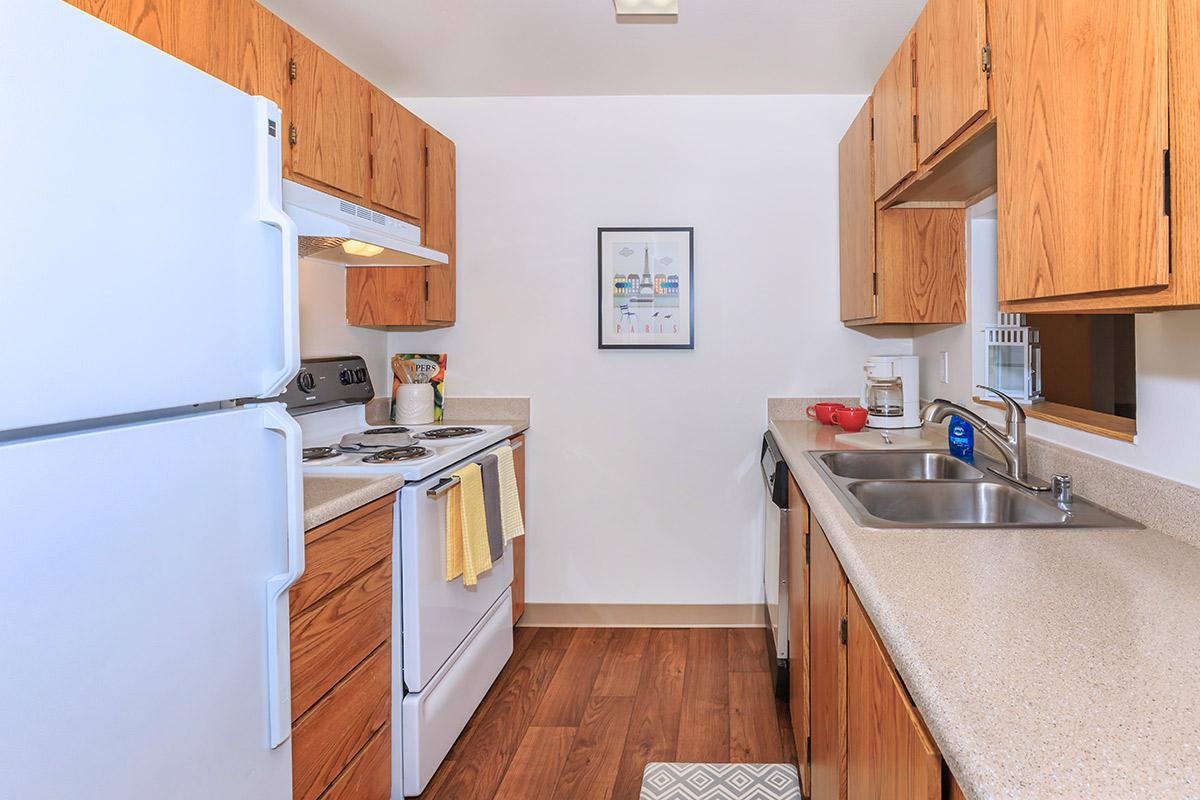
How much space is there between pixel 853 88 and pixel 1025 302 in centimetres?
217

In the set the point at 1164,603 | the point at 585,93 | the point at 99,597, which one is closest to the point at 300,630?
the point at 99,597

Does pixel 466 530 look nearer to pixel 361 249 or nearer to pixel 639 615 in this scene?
pixel 361 249

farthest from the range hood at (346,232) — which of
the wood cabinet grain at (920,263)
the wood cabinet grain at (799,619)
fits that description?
the wood cabinet grain at (920,263)

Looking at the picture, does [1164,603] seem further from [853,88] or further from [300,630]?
[853,88]

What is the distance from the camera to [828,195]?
311 centimetres

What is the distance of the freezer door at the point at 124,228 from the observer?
76cm

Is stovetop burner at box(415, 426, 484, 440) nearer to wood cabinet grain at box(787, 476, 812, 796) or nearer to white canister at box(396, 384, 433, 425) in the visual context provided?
white canister at box(396, 384, 433, 425)

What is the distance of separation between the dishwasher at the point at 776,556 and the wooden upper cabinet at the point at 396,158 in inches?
65.8

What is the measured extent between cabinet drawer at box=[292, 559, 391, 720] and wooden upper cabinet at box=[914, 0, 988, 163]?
1724 millimetres

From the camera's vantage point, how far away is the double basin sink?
4.48 ft

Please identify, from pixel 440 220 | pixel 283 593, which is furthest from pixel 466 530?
pixel 440 220

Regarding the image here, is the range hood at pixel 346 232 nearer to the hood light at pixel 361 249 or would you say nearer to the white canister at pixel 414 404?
the hood light at pixel 361 249

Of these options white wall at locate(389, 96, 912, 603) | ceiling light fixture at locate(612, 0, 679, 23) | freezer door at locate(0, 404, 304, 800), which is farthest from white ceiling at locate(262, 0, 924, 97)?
freezer door at locate(0, 404, 304, 800)

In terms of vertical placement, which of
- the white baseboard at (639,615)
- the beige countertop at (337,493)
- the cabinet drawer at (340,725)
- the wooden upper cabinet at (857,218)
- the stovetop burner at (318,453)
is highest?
the wooden upper cabinet at (857,218)
